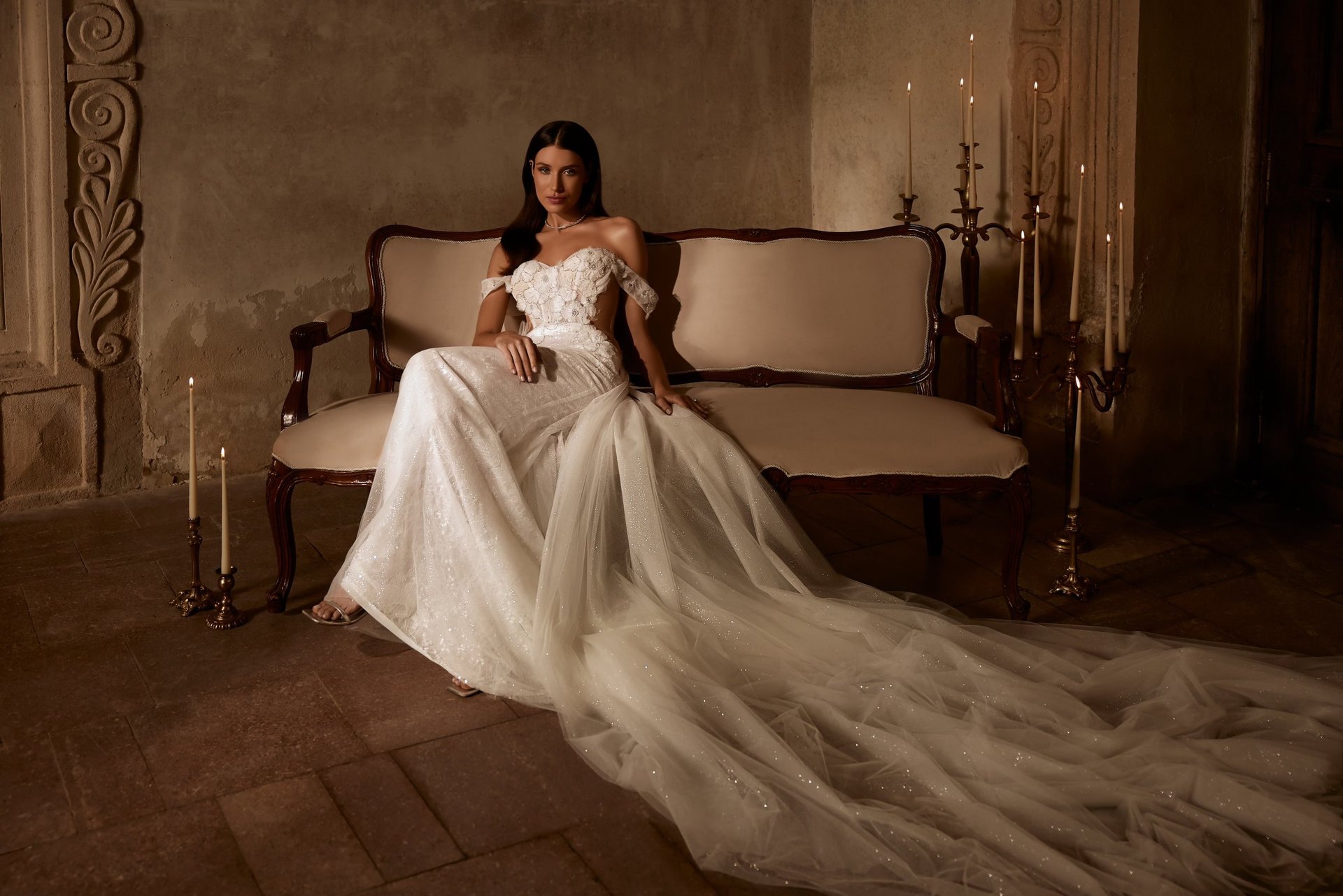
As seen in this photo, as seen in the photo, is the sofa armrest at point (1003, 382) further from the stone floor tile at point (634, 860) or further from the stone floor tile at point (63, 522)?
the stone floor tile at point (63, 522)

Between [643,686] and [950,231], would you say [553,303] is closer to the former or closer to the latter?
[643,686]

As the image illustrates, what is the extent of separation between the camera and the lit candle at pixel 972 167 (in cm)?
457

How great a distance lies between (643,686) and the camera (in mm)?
3018

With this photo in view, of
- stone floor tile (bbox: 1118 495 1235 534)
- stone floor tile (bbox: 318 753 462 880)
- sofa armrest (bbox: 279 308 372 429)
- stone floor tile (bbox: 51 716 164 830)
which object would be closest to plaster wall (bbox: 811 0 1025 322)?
stone floor tile (bbox: 1118 495 1235 534)

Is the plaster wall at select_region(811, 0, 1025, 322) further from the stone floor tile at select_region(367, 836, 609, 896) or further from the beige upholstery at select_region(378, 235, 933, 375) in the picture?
the stone floor tile at select_region(367, 836, 609, 896)

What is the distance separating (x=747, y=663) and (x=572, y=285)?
56.3 inches

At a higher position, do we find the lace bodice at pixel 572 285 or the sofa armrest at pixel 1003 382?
the lace bodice at pixel 572 285

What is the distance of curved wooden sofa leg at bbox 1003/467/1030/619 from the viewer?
3.73m

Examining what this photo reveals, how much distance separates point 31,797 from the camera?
113 inches

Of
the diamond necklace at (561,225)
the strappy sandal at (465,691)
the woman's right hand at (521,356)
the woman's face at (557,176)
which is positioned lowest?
the strappy sandal at (465,691)

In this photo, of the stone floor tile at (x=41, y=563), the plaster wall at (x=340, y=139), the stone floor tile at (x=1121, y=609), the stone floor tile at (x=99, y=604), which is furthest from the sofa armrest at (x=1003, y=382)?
the stone floor tile at (x=41, y=563)

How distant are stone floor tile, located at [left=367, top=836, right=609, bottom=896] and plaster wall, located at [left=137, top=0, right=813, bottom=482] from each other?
3.05 meters

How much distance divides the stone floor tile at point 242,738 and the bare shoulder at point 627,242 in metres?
1.60

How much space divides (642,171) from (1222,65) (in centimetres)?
234
